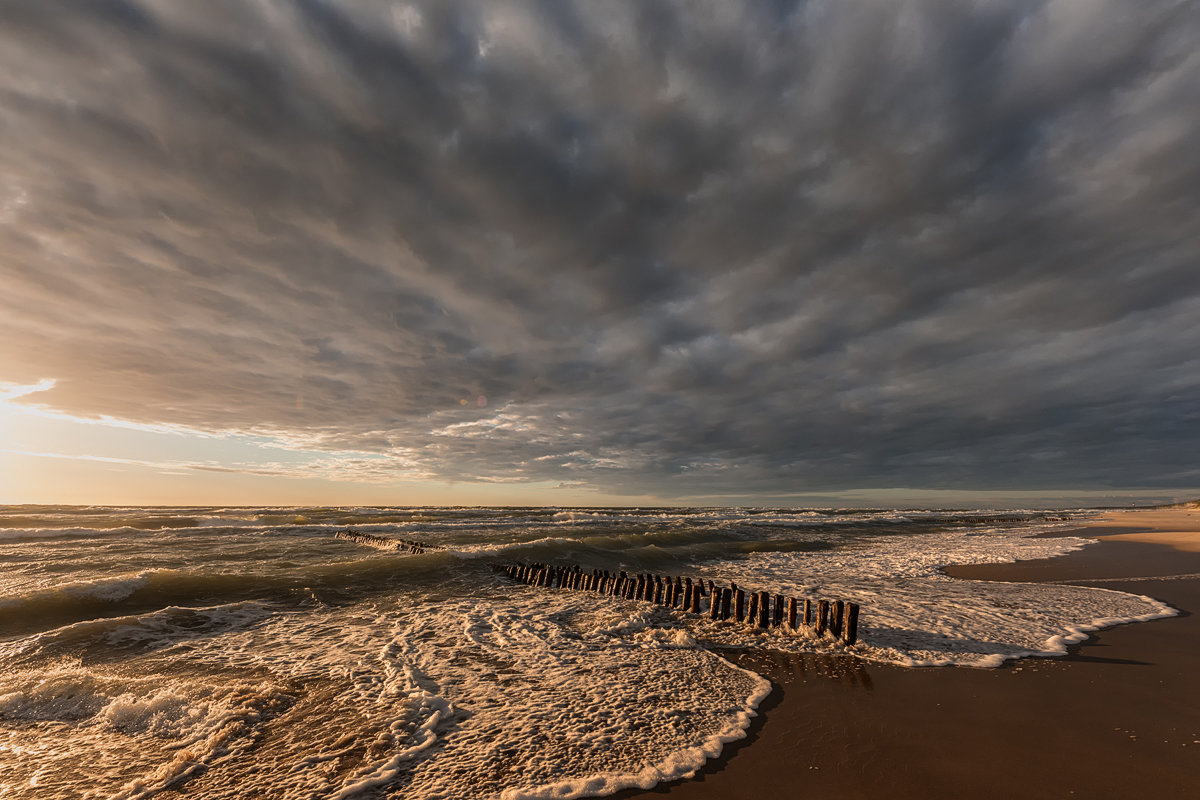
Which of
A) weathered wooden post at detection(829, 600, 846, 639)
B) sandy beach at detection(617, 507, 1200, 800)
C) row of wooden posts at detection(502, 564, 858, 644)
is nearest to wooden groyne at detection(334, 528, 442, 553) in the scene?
row of wooden posts at detection(502, 564, 858, 644)

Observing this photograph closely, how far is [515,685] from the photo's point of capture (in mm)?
8930

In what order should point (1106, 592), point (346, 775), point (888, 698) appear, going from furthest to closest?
point (1106, 592) → point (888, 698) → point (346, 775)

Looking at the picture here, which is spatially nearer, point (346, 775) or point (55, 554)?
point (346, 775)

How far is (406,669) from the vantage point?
9859mm

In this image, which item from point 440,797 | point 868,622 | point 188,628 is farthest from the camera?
point 188,628

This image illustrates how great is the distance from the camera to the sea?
6195 mm

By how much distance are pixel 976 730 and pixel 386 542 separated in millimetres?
32732

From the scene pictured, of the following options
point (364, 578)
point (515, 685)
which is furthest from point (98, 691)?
point (364, 578)

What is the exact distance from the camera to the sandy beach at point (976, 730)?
18.1ft

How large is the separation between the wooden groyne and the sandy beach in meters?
23.8

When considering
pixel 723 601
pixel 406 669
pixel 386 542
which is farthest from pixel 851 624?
pixel 386 542

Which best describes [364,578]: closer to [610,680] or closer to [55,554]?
[610,680]

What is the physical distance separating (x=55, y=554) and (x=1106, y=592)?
160ft

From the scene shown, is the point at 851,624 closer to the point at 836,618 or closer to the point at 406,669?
the point at 836,618
